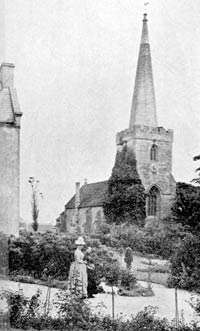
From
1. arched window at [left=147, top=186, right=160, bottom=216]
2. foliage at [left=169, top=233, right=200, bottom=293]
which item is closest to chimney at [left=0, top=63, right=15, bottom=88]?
foliage at [left=169, top=233, right=200, bottom=293]

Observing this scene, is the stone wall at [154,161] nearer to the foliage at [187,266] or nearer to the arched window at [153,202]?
the arched window at [153,202]

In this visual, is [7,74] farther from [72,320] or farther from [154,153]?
[154,153]

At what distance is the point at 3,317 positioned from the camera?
1128cm

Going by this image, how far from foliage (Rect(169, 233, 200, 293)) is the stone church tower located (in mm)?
5732

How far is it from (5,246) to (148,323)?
238 inches

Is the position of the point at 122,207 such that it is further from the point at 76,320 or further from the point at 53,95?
the point at 76,320

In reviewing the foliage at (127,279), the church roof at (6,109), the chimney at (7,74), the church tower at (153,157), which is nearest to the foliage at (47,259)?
the foliage at (127,279)

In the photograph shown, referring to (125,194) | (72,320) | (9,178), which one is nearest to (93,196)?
(125,194)

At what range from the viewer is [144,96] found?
4241 centimetres

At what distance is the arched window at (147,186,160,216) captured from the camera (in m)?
38.0

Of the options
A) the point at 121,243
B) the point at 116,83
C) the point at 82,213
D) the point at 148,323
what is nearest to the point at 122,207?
the point at 82,213

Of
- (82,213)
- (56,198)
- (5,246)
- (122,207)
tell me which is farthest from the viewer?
(82,213)

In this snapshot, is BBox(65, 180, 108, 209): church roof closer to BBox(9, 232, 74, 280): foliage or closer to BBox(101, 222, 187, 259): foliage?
BBox(101, 222, 187, 259): foliage

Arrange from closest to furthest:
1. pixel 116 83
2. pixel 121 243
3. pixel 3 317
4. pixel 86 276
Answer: pixel 3 317, pixel 86 276, pixel 116 83, pixel 121 243
